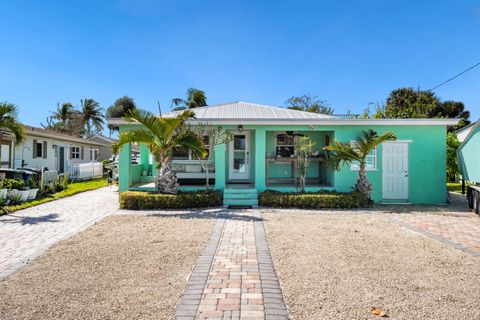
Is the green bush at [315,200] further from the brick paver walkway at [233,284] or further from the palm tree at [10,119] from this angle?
the palm tree at [10,119]

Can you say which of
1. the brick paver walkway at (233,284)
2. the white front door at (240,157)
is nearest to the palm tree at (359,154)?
the white front door at (240,157)

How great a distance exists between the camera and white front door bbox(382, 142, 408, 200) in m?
12.3

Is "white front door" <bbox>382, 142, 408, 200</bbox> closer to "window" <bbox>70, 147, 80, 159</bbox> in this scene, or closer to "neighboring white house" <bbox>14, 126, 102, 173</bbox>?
"neighboring white house" <bbox>14, 126, 102, 173</bbox>

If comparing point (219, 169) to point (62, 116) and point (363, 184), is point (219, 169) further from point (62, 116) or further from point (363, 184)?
point (62, 116)

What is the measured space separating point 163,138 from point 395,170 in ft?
31.4

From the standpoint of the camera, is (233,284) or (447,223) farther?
(447,223)

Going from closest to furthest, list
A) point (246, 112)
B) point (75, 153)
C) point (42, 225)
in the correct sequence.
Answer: point (42, 225) < point (246, 112) < point (75, 153)

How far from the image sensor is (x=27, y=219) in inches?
345

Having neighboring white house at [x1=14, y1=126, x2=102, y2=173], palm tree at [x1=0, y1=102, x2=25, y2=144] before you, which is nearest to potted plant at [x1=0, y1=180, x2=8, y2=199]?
palm tree at [x1=0, y1=102, x2=25, y2=144]

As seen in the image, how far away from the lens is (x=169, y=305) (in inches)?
140

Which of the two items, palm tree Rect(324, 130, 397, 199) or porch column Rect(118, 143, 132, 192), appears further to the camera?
porch column Rect(118, 143, 132, 192)

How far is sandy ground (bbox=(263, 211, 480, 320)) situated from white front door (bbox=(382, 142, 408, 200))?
511 centimetres

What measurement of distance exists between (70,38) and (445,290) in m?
16.1

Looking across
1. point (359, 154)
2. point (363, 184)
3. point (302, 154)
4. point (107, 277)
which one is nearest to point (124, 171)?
point (302, 154)
